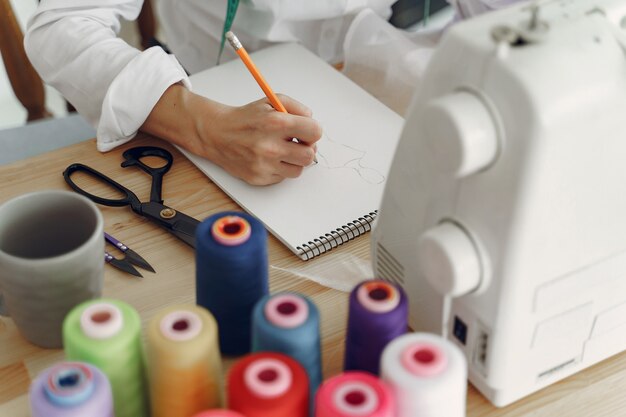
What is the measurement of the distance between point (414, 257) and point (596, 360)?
0.18 meters

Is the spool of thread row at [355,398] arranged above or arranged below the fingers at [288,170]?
above

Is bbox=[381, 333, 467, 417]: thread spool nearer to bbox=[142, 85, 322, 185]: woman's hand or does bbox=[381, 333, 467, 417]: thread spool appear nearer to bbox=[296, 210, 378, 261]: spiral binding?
bbox=[296, 210, 378, 261]: spiral binding

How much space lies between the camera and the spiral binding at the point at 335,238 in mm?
790

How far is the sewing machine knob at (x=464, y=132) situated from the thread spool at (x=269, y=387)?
17 centimetres

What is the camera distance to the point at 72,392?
0.52m

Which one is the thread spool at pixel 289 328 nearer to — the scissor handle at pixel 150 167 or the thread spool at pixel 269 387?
the thread spool at pixel 269 387

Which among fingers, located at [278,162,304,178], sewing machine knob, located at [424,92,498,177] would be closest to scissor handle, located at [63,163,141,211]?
fingers, located at [278,162,304,178]

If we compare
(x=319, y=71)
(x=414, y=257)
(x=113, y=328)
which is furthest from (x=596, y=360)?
(x=319, y=71)

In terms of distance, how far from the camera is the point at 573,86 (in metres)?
0.54

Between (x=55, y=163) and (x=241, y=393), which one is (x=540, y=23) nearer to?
(x=241, y=393)

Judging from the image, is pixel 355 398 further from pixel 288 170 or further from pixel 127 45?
pixel 127 45

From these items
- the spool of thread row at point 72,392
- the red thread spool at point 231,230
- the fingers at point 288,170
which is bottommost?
the fingers at point 288,170

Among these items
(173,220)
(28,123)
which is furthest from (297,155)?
(28,123)

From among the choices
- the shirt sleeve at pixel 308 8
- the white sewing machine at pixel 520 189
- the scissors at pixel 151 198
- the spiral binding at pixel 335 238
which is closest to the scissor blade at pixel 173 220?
the scissors at pixel 151 198
